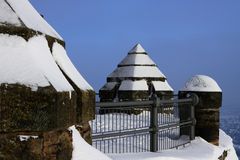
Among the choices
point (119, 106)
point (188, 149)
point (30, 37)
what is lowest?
point (188, 149)

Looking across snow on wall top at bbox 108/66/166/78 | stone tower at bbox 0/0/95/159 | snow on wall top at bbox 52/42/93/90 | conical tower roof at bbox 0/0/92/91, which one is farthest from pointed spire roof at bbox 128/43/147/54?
stone tower at bbox 0/0/95/159

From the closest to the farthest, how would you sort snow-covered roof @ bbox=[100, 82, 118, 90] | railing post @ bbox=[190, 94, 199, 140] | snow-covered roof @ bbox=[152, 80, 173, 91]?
railing post @ bbox=[190, 94, 199, 140] → snow-covered roof @ bbox=[152, 80, 173, 91] → snow-covered roof @ bbox=[100, 82, 118, 90]

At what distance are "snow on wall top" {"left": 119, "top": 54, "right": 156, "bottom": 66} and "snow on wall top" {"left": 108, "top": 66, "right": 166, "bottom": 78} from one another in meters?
0.20

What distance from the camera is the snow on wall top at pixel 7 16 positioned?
2629 mm

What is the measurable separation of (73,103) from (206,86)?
9921 millimetres

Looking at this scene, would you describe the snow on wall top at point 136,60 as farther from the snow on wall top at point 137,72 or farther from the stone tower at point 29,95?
the stone tower at point 29,95

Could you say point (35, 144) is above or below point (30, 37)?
below

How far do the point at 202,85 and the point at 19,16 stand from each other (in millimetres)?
10124

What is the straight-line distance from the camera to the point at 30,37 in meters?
2.65

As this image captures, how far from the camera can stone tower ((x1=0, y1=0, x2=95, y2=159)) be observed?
95.0 inches

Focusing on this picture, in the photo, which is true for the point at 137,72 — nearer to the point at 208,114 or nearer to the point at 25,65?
the point at 208,114

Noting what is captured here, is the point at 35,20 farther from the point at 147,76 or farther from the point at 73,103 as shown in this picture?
the point at 147,76

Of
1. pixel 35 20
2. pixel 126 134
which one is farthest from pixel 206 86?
pixel 35 20

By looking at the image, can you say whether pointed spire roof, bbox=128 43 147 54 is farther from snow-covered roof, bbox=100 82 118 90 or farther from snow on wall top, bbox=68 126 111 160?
snow on wall top, bbox=68 126 111 160
